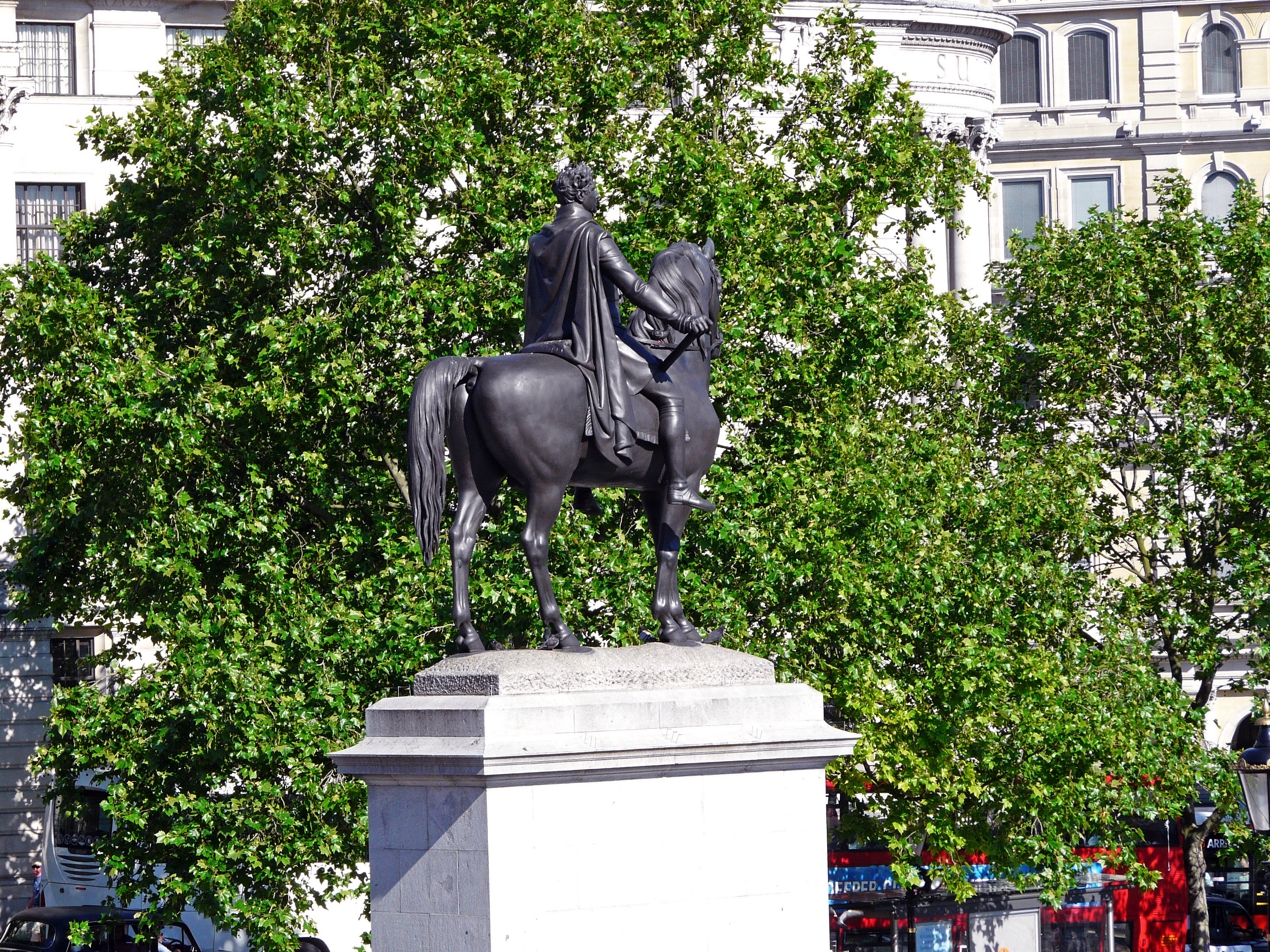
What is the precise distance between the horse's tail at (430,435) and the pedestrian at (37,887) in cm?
2528

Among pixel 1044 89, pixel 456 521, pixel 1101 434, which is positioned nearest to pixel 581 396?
pixel 456 521

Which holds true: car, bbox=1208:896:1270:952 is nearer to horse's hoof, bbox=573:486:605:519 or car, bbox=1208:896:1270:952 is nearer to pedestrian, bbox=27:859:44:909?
pedestrian, bbox=27:859:44:909

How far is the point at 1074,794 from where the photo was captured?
32.5 meters

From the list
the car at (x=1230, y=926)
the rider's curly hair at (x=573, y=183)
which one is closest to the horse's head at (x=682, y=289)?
the rider's curly hair at (x=573, y=183)

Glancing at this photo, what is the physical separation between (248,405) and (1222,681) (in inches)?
1661

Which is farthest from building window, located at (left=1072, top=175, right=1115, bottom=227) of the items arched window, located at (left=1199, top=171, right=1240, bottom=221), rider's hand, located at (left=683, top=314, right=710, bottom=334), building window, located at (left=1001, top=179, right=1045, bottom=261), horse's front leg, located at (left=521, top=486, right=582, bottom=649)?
horse's front leg, located at (left=521, top=486, right=582, bottom=649)

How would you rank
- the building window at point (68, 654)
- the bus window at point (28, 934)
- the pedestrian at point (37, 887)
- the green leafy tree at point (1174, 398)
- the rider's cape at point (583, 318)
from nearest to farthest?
the rider's cape at point (583, 318) < the bus window at point (28, 934) < the green leafy tree at point (1174, 398) < the pedestrian at point (37, 887) < the building window at point (68, 654)

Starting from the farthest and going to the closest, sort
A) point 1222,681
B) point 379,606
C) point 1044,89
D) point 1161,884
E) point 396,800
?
1. point 1044,89
2. point 1222,681
3. point 1161,884
4. point 379,606
5. point 396,800

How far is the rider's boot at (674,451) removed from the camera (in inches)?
665

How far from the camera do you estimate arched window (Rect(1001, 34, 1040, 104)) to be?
3285 inches

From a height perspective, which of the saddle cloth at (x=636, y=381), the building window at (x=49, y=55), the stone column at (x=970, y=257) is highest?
the building window at (x=49, y=55)

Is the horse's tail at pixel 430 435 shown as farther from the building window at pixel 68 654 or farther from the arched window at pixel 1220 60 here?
the arched window at pixel 1220 60

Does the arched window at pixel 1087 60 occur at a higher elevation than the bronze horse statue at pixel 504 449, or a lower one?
higher

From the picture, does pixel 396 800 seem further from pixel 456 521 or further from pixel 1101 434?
pixel 1101 434
